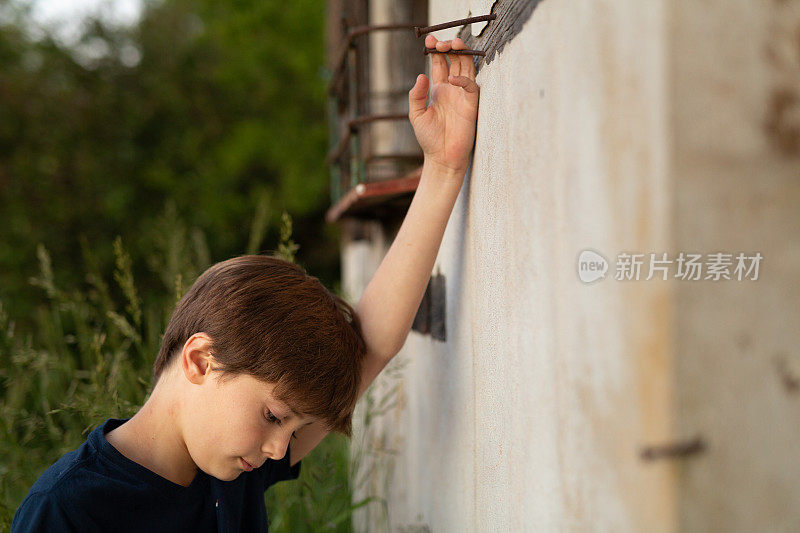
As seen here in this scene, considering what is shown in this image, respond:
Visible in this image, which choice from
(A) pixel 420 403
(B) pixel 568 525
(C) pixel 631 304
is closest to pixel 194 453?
(A) pixel 420 403

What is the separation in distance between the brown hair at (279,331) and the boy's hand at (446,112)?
0.47m

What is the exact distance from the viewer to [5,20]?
9.20m

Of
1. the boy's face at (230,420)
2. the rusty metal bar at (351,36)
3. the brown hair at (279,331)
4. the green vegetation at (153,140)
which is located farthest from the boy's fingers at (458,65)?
the green vegetation at (153,140)

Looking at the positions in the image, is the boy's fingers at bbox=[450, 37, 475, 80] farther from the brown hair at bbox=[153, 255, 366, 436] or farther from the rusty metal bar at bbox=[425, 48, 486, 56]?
the brown hair at bbox=[153, 255, 366, 436]

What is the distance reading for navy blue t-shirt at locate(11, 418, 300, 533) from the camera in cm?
164

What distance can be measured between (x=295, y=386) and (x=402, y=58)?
2.69 m

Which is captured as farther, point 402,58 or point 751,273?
point 402,58

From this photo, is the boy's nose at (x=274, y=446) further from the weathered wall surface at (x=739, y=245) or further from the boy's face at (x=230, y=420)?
the weathered wall surface at (x=739, y=245)

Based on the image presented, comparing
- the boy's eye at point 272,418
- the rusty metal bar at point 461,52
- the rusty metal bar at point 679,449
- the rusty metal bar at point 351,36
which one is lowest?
the boy's eye at point 272,418

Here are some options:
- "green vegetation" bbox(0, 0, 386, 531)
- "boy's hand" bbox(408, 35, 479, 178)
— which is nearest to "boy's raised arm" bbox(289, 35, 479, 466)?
"boy's hand" bbox(408, 35, 479, 178)

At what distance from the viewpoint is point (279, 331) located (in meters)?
1.75

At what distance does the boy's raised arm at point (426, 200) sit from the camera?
1.71 meters

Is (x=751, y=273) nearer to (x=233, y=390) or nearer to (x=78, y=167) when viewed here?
(x=233, y=390)

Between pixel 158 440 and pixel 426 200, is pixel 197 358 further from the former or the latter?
pixel 426 200
